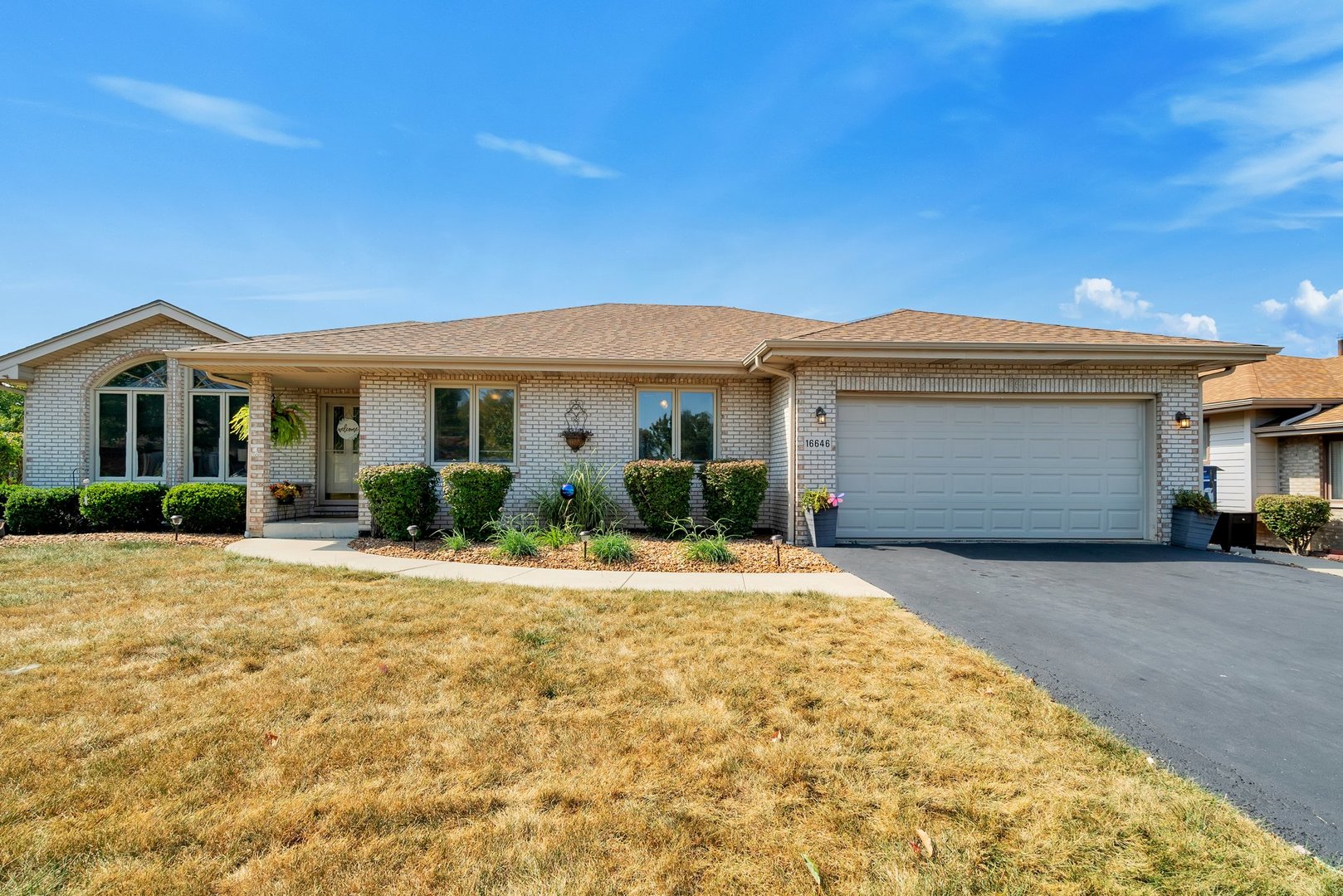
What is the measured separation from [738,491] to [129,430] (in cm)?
1267

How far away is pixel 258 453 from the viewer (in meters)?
9.27

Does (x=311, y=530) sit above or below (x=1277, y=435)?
below

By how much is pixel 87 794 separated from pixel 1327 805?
16.1 ft

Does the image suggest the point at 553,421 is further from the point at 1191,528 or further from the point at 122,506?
the point at 1191,528

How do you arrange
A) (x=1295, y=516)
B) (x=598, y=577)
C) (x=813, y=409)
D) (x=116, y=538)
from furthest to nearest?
(x=1295, y=516), (x=116, y=538), (x=813, y=409), (x=598, y=577)

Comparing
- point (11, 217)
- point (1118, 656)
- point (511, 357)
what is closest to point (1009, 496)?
point (1118, 656)

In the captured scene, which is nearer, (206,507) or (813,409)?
(813,409)

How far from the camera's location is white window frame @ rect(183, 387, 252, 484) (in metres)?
11.6

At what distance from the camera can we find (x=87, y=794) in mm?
2219

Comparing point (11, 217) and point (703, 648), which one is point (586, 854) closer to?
point (703, 648)

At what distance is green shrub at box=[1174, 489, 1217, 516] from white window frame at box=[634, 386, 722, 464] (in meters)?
7.13

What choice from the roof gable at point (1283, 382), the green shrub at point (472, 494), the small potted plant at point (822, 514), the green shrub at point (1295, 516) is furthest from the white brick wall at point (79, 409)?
the roof gable at point (1283, 382)

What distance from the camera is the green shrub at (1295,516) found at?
1024 cm

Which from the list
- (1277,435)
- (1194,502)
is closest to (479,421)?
(1194,502)
